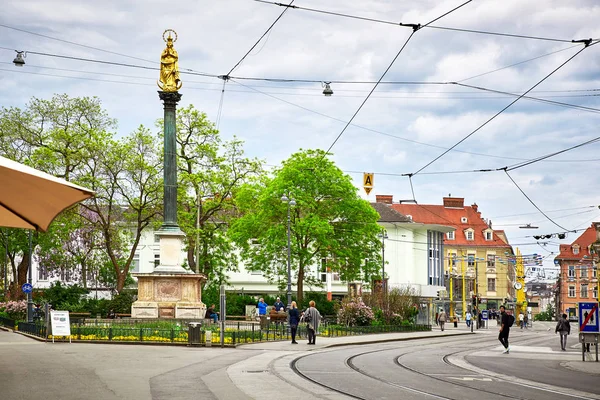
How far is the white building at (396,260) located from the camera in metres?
92.1

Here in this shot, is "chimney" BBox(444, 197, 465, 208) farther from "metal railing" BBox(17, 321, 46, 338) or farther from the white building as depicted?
"metal railing" BBox(17, 321, 46, 338)

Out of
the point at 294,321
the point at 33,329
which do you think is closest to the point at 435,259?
the point at 294,321

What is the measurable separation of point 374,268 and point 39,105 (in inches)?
1044

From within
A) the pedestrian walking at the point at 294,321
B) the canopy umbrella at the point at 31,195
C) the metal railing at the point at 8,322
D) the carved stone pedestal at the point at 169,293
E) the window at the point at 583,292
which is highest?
the canopy umbrella at the point at 31,195

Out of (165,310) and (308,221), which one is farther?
(308,221)

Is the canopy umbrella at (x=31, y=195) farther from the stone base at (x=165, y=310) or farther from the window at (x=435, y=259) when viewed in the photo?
the window at (x=435, y=259)

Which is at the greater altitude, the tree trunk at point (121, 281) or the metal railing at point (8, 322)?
the tree trunk at point (121, 281)

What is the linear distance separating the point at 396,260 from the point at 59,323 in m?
66.6

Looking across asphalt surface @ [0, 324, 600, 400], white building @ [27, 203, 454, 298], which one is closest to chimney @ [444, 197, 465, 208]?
white building @ [27, 203, 454, 298]

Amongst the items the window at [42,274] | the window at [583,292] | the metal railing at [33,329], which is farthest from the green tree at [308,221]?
the window at [583,292]

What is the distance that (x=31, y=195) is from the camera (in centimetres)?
1543

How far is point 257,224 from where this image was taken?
6494cm

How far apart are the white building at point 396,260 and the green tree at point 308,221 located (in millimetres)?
25483

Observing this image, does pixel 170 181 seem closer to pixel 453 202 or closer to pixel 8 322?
pixel 8 322
